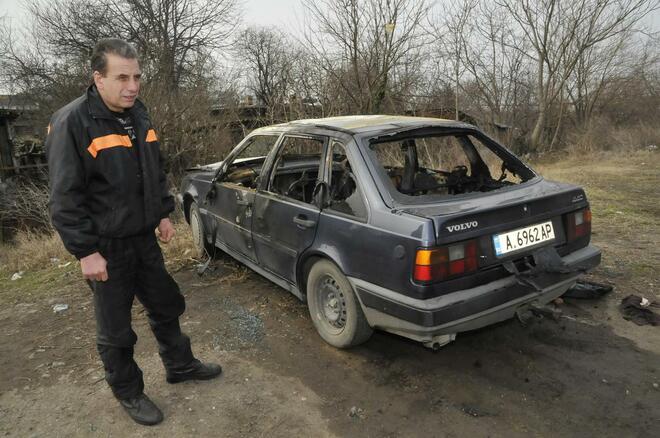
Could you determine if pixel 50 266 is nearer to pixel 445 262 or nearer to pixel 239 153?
pixel 239 153

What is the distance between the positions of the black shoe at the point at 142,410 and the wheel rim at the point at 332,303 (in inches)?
48.2

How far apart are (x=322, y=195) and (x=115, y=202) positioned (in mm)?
1317

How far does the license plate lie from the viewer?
8.70ft

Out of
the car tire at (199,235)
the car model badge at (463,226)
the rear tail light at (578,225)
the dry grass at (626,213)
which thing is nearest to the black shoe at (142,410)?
the car model badge at (463,226)

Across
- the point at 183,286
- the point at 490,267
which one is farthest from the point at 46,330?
the point at 490,267

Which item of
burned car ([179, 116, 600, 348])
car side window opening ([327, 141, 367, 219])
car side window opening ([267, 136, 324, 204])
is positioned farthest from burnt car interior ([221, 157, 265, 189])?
car side window opening ([327, 141, 367, 219])

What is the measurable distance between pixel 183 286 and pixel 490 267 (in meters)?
3.12

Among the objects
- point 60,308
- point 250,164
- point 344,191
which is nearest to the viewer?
point 344,191

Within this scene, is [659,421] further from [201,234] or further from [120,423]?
[201,234]

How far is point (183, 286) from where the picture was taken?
15.1 ft

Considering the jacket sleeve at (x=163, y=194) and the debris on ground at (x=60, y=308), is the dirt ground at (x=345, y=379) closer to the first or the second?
the debris on ground at (x=60, y=308)

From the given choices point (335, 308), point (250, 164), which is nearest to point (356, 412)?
point (335, 308)

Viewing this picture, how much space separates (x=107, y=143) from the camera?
7.32 ft

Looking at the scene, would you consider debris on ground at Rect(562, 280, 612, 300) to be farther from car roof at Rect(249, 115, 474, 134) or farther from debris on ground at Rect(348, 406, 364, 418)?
debris on ground at Rect(348, 406, 364, 418)
